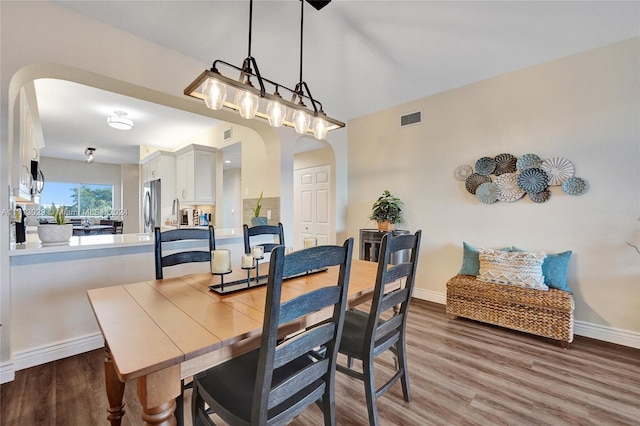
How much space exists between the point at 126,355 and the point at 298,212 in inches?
196

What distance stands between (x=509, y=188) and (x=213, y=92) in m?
3.15

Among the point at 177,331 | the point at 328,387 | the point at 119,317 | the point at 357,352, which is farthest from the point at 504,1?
the point at 119,317

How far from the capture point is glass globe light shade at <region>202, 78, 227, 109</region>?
5.33 feet

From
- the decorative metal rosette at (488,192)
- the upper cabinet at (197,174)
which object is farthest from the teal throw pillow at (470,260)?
the upper cabinet at (197,174)

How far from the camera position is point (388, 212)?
3.87 metres

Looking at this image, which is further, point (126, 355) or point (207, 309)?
point (207, 309)

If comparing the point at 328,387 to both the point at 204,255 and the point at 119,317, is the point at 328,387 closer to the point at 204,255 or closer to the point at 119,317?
the point at 119,317

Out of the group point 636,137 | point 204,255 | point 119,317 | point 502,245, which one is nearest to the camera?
point 119,317

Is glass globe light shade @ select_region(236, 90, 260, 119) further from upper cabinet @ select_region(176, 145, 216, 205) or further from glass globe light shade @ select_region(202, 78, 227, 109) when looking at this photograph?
upper cabinet @ select_region(176, 145, 216, 205)

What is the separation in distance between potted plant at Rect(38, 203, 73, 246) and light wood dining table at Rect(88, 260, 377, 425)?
4.04ft

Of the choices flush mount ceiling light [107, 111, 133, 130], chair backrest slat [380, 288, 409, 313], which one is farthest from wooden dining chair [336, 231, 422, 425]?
flush mount ceiling light [107, 111, 133, 130]

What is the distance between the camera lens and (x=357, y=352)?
5.03 ft

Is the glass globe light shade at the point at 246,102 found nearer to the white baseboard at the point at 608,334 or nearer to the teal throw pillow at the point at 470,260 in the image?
the teal throw pillow at the point at 470,260

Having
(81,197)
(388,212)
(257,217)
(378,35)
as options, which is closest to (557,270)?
(388,212)
